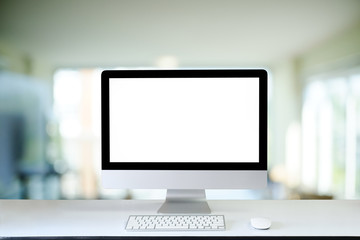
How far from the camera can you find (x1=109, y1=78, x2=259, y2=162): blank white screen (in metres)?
0.88

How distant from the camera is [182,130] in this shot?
888 millimetres

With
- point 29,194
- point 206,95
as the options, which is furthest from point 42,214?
point 29,194

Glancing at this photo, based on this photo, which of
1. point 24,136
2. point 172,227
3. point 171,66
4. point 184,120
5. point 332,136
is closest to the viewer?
point 172,227

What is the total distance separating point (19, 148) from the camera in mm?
2902

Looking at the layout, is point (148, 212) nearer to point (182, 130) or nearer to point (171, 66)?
point (182, 130)

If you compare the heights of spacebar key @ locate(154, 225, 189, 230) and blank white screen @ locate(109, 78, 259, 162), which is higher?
blank white screen @ locate(109, 78, 259, 162)

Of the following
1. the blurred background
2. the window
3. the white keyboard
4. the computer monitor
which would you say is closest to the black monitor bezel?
the computer monitor

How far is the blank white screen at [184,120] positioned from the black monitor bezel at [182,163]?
0.01 meters

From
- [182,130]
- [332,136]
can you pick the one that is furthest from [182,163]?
[332,136]

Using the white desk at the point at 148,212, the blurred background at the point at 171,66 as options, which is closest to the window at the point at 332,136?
the blurred background at the point at 171,66

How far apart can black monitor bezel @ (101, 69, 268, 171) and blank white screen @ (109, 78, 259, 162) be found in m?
0.01

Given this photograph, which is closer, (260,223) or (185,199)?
(260,223)

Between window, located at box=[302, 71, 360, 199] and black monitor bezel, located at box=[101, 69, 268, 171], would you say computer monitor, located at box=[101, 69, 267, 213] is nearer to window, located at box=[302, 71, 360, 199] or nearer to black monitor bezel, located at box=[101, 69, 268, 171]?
black monitor bezel, located at box=[101, 69, 268, 171]

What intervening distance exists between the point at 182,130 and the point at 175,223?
23 centimetres
